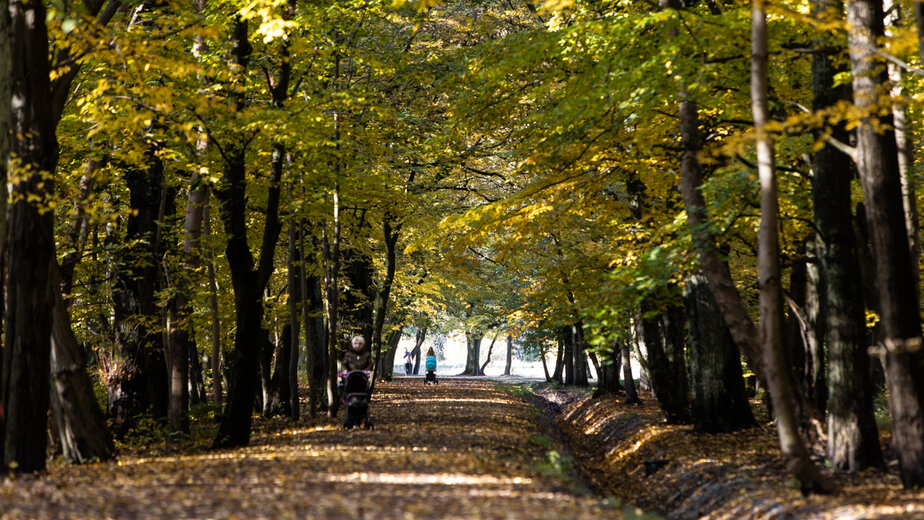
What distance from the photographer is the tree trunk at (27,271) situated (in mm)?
9203

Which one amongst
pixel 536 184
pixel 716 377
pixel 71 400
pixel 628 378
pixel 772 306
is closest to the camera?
pixel 772 306

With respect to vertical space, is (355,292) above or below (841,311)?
above

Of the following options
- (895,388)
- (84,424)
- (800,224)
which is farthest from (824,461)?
(84,424)

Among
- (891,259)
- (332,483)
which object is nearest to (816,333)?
(891,259)

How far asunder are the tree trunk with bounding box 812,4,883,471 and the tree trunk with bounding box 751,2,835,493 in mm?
1800

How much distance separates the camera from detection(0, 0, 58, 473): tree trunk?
30.2 feet

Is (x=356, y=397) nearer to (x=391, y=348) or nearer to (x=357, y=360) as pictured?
(x=357, y=360)

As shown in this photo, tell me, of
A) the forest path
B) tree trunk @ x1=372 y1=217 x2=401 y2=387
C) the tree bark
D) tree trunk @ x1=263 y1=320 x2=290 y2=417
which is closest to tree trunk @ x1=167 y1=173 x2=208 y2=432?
the forest path

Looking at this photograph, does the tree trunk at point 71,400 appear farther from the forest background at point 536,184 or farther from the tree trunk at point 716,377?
the tree trunk at point 716,377

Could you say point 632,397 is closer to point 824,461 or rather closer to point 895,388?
point 824,461

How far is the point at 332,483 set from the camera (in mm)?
8430

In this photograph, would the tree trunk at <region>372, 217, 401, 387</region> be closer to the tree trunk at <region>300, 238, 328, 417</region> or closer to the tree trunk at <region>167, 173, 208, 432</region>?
the tree trunk at <region>300, 238, 328, 417</region>

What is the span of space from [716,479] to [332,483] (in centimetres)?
561

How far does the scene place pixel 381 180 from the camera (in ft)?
59.9
